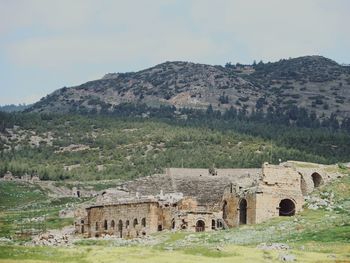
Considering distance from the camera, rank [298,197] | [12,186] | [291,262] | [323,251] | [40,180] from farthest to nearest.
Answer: [40,180], [12,186], [298,197], [323,251], [291,262]

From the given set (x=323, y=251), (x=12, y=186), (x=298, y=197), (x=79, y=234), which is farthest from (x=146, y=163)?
(x=323, y=251)

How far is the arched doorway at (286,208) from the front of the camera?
87000 millimetres

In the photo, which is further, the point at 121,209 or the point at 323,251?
the point at 121,209

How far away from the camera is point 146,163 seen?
180 meters

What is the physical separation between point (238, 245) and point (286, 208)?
2127 cm

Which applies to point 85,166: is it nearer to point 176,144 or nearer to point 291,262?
point 176,144

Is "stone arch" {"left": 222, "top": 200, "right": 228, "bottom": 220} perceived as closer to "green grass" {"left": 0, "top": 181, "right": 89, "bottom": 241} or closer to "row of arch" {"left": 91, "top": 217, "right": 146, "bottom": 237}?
"row of arch" {"left": 91, "top": 217, "right": 146, "bottom": 237}

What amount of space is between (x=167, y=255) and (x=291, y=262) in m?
8.94

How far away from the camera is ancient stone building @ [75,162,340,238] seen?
3413 inches

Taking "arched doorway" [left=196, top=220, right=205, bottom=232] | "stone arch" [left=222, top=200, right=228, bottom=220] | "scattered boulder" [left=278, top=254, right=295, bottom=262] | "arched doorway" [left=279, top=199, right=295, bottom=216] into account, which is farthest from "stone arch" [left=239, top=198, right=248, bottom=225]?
"scattered boulder" [left=278, top=254, right=295, bottom=262]

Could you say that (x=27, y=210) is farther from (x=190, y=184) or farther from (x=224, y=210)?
(x=224, y=210)

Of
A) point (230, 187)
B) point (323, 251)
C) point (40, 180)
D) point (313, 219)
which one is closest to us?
point (323, 251)

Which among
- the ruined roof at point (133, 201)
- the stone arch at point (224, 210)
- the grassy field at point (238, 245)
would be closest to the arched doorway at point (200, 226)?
the stone arch at point (224, 210)

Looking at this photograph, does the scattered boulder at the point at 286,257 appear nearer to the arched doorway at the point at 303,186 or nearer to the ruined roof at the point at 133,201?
the arched doorway at the point at 303,186
